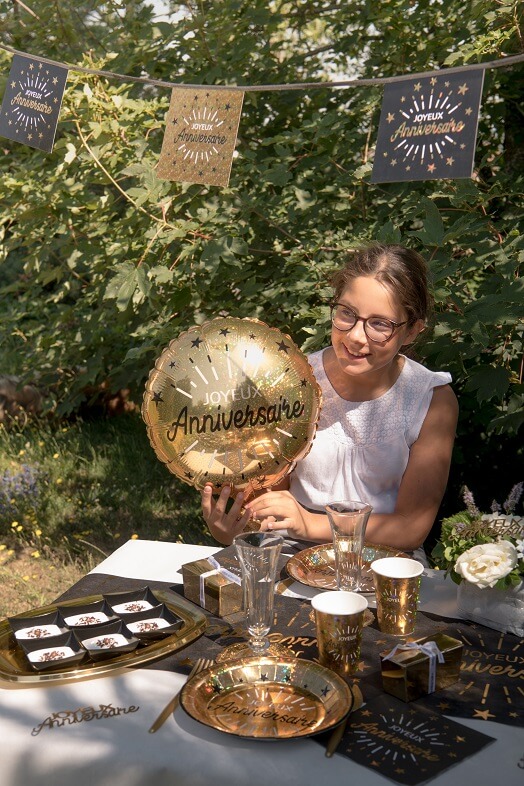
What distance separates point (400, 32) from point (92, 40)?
6.08 feet

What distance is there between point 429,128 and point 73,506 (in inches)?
125

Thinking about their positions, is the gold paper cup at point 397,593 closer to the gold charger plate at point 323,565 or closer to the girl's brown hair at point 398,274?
the gold charger plate at point 323,565

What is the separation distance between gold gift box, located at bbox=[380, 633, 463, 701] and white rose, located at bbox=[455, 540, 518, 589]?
0.18 meters

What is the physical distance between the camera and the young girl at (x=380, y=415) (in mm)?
2141

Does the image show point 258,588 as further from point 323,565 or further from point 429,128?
point 429,128

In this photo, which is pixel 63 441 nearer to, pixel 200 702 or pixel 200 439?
pixel 200 439

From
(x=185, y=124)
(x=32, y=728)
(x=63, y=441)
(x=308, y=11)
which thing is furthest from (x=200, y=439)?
(x=63, y=441)

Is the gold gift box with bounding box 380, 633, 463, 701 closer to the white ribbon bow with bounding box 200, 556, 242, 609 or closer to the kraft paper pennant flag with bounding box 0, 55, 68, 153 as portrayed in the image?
the white ribbon bow with bounding box 200, 556, 242, 609

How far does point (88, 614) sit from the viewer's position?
160 cm

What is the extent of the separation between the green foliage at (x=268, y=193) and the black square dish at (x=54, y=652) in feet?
5.44

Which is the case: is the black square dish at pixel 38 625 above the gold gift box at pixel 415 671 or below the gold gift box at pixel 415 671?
below

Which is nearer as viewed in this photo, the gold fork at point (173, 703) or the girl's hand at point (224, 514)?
the gold fork at point (173, 703)

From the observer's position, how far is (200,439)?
1.77 metres

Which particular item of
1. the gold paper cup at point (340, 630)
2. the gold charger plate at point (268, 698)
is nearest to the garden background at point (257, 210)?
the gold paper cup at point (340, 630)
